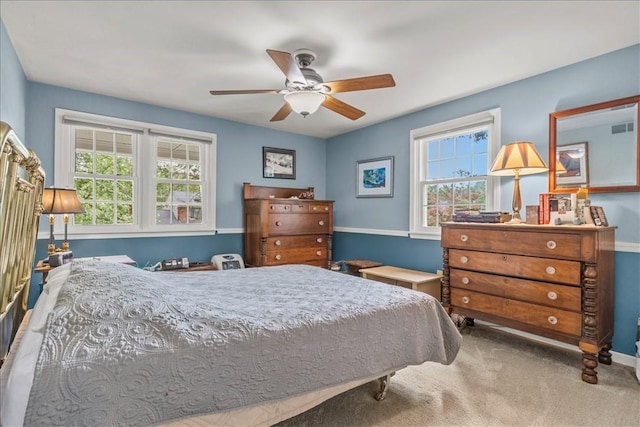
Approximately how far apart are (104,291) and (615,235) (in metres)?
3.49

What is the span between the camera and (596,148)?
104 inches

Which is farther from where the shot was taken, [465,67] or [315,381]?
[465,67]

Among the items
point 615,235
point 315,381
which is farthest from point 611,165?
point 315,381

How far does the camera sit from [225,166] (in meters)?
4.41

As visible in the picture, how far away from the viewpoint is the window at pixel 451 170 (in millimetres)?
3395

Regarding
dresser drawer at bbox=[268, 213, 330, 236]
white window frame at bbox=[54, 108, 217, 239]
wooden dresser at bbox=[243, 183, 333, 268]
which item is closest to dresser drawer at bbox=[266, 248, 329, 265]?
wooden dresser at bbox=[243, 183, 333, 268]

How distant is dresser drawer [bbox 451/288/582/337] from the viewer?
232 centimetres

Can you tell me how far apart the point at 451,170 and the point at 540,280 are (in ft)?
5.52

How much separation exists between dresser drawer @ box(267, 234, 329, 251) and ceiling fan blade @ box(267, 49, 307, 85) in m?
2.27

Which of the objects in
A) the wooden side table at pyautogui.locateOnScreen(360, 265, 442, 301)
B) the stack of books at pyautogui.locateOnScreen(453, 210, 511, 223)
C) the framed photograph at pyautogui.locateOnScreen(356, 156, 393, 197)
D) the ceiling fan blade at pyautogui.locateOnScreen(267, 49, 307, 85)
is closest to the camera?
the ceiling fan blade at pyautogui.locateOnScreen(267, 49, 307, 85)

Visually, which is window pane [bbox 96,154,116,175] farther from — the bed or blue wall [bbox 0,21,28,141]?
the bed

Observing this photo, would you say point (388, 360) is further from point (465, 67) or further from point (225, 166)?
point (225, 166)

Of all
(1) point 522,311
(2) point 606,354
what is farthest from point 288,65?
(2) point 606,354

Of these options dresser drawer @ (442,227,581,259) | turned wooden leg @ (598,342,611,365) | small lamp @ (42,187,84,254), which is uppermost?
small lamp @ (42,187,84,254)
